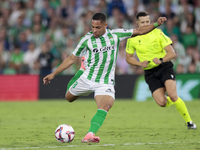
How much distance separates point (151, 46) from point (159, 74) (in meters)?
0.57

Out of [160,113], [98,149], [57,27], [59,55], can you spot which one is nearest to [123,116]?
[160,113]

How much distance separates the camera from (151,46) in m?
8.15

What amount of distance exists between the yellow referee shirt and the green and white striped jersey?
1.65 m

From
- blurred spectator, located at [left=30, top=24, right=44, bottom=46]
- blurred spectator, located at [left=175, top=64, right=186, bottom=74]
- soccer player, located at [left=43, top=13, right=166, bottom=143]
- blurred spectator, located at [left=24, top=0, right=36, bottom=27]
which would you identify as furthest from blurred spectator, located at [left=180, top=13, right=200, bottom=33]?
soccer player, located at [left=43, top=13, right=166, bottom=143]

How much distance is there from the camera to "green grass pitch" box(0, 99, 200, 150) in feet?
19.4

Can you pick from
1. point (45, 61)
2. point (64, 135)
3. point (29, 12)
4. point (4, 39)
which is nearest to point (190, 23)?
point (45, 61)

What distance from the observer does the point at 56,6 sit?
1730cm

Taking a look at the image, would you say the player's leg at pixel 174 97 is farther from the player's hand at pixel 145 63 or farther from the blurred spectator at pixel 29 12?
the blurred spectator at pixel 29 12

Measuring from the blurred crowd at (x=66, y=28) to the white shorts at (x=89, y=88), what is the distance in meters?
8.14

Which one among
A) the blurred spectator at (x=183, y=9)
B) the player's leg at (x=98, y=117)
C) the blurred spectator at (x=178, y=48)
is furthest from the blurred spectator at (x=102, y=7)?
the player's leg at (x=98, y=117)

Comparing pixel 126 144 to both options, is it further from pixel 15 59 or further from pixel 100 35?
pixel 15 59

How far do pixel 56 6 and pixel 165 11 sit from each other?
4.49 meters

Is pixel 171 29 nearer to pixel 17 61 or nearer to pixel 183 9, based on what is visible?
pixel 183 9

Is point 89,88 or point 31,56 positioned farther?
point 31,56
